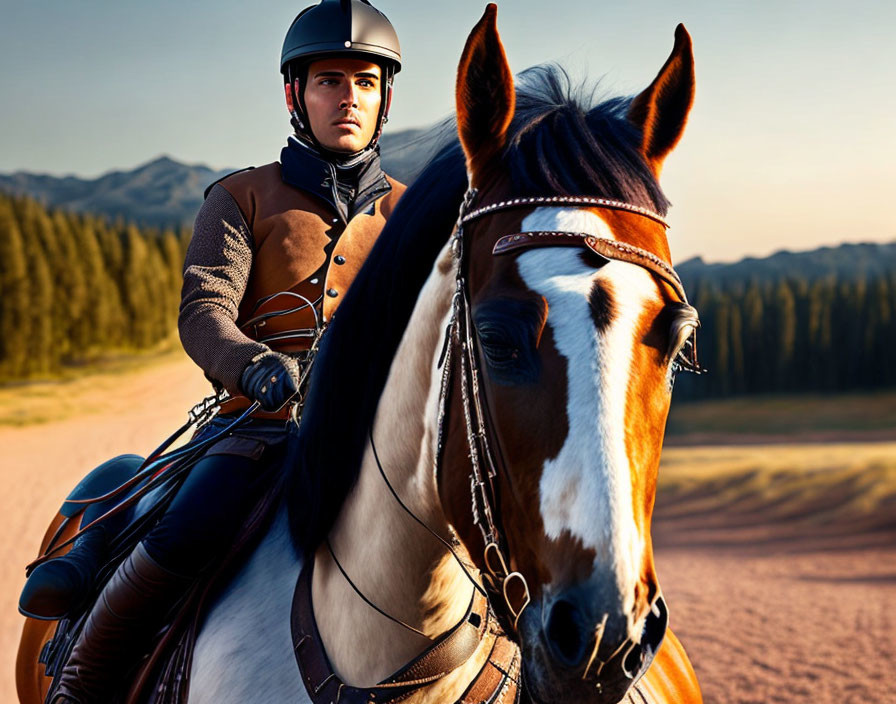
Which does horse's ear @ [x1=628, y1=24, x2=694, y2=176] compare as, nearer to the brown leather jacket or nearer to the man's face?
the brown leather jacket

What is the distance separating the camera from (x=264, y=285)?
100 inches

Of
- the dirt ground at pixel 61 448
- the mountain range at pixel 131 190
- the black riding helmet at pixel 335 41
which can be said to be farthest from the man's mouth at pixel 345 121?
the mountain range at pixel 131 190

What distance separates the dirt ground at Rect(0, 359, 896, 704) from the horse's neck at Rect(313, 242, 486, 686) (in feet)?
20.8

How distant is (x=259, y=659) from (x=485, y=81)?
1567 millimetres

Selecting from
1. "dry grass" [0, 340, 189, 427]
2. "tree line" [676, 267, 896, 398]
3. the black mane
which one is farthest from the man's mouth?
"dry grass" [0, 340, 189, 427]

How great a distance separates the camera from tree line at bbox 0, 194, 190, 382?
2531 centimetres

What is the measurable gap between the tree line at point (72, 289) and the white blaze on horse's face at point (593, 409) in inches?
1094

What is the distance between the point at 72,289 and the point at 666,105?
95.6 feet

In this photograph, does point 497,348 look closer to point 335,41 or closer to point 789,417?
point 335,41

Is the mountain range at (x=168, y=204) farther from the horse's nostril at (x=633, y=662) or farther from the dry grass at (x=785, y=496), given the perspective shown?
the horse's nostril at (x=633, y=662)

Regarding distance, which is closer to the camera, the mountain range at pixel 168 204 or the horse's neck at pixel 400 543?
the horse's neck at pixel 400 543

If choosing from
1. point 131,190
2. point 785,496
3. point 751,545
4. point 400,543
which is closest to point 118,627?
point 400,543

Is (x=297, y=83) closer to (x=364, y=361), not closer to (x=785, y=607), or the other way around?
(x=364, y=361)

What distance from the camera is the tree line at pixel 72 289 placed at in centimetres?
2531
